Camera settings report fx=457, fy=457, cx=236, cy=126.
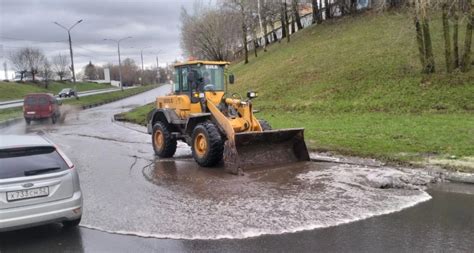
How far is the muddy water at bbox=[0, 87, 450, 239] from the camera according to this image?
273 inches

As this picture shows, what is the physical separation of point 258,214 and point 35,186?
3.36 m

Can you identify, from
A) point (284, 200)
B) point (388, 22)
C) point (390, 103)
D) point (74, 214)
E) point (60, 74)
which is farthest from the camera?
point (60, 74)

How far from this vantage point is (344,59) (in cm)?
2936

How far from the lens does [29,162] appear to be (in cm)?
644

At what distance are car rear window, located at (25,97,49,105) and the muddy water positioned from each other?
770 inches

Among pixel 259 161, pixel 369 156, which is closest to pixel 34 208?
pixel 259 161

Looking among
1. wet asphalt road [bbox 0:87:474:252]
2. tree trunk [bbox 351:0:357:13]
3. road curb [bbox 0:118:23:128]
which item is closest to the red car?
road curb [bbox 0:118:23:128]

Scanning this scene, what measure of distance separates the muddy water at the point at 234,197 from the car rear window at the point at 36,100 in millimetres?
19547

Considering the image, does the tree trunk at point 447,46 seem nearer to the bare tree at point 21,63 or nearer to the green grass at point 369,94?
the green grass at point 369,94

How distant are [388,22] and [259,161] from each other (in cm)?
2846

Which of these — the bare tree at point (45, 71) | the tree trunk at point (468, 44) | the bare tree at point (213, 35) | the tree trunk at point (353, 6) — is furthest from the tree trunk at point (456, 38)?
the bare tree at point (45, 71)

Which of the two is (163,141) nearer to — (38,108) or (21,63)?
(38,108)

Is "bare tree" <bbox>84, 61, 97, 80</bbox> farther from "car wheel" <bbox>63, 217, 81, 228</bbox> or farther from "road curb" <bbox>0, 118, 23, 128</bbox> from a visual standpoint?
"car wheel" <bbox>63, 217, 81, 228</bbox>

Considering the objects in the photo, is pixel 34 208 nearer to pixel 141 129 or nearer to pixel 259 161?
pixel 259 161
